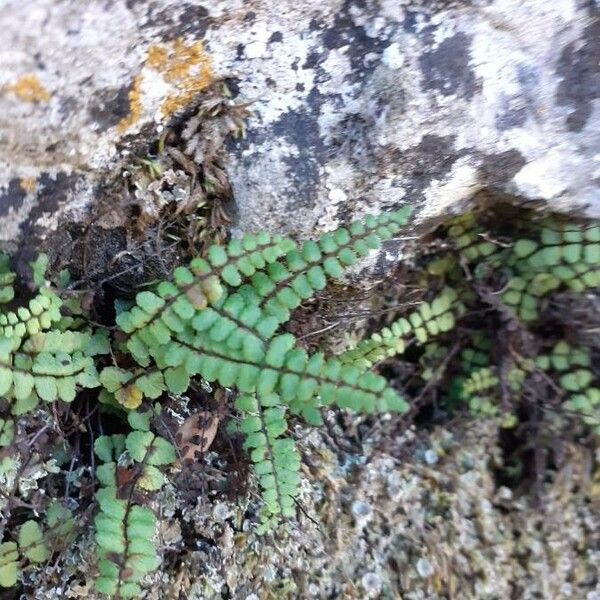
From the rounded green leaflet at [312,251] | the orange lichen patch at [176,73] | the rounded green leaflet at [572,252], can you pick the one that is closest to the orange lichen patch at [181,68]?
the orange lichen patch at [176,73]

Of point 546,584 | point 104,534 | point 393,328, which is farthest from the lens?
point 546,584

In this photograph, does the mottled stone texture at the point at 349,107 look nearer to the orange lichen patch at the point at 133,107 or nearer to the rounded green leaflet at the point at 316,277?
the orange lichen patch at the point at 133,107

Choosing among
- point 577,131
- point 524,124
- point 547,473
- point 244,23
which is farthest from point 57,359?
point 547,473

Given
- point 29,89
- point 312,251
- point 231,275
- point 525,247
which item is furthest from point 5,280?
point 525,247

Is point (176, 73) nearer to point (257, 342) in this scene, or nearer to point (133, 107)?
point (133, 107)

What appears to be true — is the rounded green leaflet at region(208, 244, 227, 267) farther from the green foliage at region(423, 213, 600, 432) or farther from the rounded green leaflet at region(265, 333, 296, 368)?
the green foliage at region(423, 213, 600, 432)

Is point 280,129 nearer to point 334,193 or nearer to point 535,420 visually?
point 334,193
